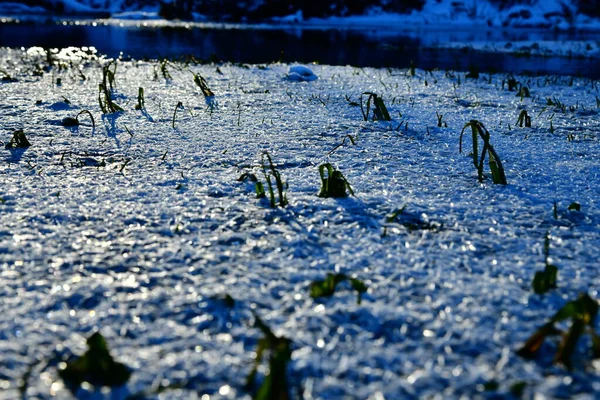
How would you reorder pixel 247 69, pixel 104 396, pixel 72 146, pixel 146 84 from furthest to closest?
pixel 247 69 < pixel 146 84 < pixel 72 146 < pixel 104 396

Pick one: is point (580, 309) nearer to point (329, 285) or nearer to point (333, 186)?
point (329, 285)

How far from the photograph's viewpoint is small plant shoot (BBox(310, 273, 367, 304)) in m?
1.34

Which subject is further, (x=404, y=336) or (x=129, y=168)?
(x=129, y=168)

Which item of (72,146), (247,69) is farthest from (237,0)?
(72,146)

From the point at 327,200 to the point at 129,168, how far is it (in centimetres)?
112

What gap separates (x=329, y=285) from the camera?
4.41ft

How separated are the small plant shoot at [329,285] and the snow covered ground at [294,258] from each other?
25 millimetres

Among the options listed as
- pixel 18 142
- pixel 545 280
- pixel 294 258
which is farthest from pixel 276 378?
pixel 18 142

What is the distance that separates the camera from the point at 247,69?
24.6 feet

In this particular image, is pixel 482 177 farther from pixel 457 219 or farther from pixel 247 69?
pixel 247 69

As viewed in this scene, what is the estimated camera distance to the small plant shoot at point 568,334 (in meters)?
1.07

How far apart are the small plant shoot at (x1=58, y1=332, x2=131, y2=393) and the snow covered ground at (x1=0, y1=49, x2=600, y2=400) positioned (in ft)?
0.10

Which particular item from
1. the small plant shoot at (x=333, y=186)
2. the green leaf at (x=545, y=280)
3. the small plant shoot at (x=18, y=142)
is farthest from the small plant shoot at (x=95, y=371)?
the small plant shoot at (x=18, y=142)

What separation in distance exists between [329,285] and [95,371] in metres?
0.63
